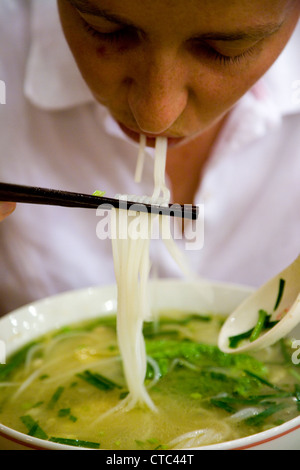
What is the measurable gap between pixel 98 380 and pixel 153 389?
16 centimetres

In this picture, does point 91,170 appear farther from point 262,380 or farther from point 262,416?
point 262,416

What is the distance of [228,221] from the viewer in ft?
7.67

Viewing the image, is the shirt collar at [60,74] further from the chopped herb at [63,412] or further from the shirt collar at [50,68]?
the chopped herb at [63,412]

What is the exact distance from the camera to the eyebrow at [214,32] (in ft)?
3.47

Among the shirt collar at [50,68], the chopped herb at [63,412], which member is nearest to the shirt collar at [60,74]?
the shirt collar at [50,68]

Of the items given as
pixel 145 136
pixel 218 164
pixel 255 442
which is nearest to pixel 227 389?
pixel 255 442

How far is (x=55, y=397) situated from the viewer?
1394mm

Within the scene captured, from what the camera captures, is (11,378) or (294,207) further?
(294,207)

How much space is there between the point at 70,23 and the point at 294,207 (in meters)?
1.41

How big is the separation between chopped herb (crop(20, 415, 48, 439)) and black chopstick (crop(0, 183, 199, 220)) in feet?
1.73

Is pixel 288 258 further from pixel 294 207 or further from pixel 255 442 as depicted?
pixel 255 442
